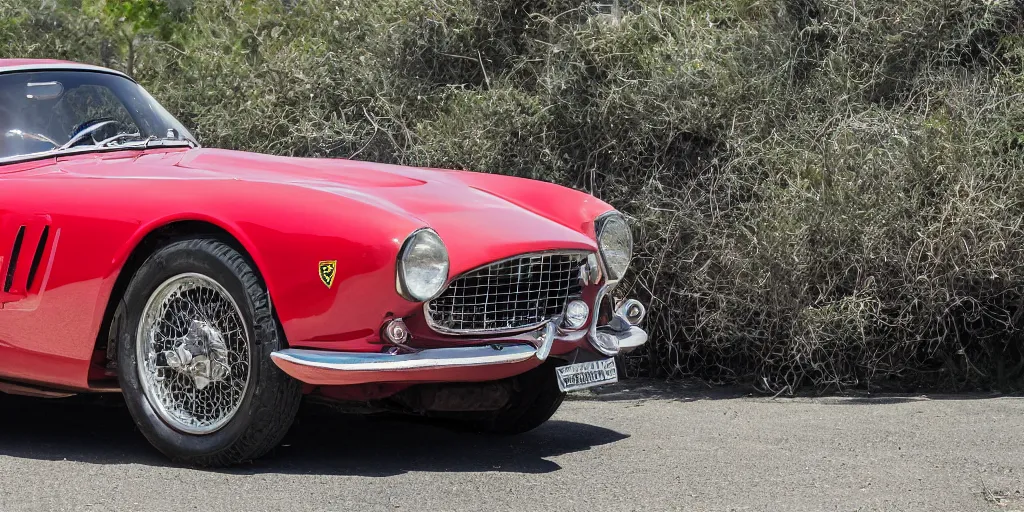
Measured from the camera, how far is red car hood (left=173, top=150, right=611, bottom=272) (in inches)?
174

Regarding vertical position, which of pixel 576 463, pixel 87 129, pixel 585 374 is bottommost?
pixel 576 463

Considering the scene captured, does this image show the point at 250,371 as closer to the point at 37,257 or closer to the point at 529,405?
the point at 37,257

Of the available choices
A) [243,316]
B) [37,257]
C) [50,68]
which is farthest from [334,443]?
[50,68]

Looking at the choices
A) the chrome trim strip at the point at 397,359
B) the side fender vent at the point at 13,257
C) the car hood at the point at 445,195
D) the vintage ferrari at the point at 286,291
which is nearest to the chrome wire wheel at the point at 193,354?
the vintage ferrari at the point at 286,291

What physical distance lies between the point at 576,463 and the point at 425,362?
0.86 meters

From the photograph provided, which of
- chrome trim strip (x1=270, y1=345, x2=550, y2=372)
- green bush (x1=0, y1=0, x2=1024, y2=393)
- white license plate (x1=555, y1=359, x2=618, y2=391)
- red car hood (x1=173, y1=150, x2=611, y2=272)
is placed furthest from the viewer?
green bush (x1=0, y1=0, x2=1024, y2=393)

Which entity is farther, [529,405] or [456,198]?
[529,405]

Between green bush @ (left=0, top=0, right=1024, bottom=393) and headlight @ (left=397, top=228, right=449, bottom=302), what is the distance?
2.96 m

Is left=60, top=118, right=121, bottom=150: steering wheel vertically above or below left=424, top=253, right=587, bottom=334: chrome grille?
above

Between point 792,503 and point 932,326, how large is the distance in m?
3.10

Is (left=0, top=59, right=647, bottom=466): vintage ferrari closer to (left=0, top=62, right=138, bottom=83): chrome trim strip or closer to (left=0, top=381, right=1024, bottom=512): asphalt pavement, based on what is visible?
(left=0, top=381, right=1024, bottom=512): asphalt pavement

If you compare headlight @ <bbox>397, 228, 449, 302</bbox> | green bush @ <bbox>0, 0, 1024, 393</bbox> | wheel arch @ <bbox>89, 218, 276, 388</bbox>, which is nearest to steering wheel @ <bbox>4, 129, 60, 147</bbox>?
wheel arch @ <bbox>89, 218, 276, 388</bbox>

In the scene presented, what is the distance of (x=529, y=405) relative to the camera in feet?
17.6

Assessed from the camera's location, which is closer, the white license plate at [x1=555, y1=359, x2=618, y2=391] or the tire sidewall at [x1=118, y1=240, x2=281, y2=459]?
the tire sidewall at [x1=118, y1=240, x2=281, y2=459]
